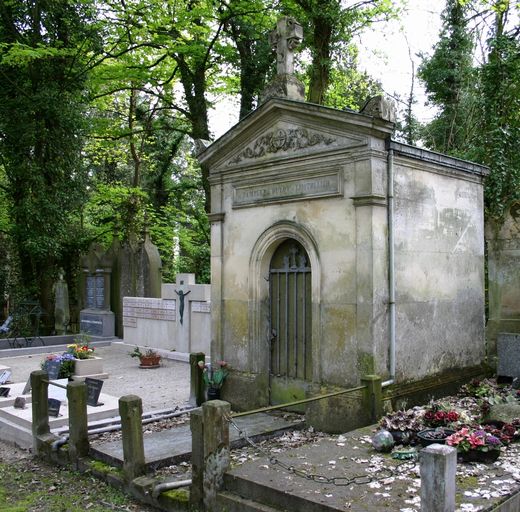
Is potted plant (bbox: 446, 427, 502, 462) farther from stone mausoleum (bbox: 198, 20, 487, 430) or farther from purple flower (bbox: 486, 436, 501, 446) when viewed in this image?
stone mausoleum (bbox: 198, 20, 487, 430)

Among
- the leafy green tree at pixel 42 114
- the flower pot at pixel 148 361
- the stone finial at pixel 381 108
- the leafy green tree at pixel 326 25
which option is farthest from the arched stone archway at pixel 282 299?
the leafy green tree at pixel 42 114

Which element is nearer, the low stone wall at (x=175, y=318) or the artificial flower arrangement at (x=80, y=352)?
the artificial flower arrangement at (x=80, y=352)

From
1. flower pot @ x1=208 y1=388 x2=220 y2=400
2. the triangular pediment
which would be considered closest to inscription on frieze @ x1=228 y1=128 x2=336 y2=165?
the triangular pediment

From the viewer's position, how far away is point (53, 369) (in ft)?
35.2

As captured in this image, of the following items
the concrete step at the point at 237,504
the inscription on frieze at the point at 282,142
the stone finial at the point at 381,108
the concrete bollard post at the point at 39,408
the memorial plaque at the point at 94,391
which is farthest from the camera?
the memorial plaque at the point at 94,391

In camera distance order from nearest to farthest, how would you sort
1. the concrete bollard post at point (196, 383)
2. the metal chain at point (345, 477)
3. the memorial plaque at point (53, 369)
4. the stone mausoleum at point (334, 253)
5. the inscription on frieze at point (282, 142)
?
the metal chain at point (345, 477) → the stone mausoleum at point (334, 253) → the inscription on frieze at point (282, 142) → the concrete bollard post at point (196, 383) → the memorial plaque at point (53, 369)

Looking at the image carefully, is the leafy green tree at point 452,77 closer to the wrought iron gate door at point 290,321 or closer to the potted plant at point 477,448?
the wrought iron gate door at point 290,321

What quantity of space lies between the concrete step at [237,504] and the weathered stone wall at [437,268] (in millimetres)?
3204

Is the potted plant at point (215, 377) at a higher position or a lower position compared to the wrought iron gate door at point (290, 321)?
lower

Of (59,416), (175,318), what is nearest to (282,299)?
(59,416)

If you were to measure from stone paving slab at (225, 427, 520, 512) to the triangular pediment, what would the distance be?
3.93 metres

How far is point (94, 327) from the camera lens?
1912 cm

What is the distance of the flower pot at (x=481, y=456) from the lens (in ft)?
17.6

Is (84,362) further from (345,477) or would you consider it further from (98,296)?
(345,477)
